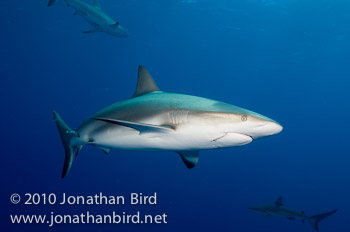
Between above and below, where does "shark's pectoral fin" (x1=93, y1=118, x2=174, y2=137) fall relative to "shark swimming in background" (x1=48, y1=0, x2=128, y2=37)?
below

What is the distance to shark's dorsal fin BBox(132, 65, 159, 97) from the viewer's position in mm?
4051

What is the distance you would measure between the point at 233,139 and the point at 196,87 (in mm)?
53063

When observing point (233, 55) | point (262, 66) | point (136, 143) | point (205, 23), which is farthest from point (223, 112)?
point (262, 66)

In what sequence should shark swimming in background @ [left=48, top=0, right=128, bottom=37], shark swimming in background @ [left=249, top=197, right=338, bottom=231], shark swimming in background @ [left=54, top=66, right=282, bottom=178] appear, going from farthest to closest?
shark swimming in background @ [left=48, top=0, right=128, bottom=37] → shark swimming in background @ [left=249, top=197, right=338, bottom=231] → shark swimming in background @ [left=54, top=66, right=282, bottom=178]

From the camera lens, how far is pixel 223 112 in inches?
95.4

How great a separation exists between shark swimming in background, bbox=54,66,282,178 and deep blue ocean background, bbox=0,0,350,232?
23.3 m

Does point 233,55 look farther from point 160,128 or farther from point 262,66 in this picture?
point 160,128

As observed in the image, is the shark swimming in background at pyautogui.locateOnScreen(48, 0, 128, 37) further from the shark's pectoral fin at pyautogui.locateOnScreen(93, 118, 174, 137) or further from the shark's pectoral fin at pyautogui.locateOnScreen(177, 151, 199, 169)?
the shark's pectoral fin at pyautogui.locateOnScreen(93, 118, 174, 137)

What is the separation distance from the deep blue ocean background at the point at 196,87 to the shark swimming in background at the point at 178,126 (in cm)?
2335

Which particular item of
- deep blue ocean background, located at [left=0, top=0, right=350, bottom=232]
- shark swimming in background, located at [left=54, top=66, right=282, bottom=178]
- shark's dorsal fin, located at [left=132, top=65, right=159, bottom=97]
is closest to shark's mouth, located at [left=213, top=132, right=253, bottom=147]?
shark swimming in background, located at [left=54, top=66, right=282, bottom=178]

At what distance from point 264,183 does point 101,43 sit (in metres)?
55.5

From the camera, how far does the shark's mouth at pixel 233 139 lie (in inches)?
94.3

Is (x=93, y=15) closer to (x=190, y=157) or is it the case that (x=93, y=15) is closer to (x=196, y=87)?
(x=190, y=157)

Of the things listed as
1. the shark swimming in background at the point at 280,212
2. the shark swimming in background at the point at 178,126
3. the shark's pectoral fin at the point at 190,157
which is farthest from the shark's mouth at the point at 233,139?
the shark swimming in background at the point at 280,212
